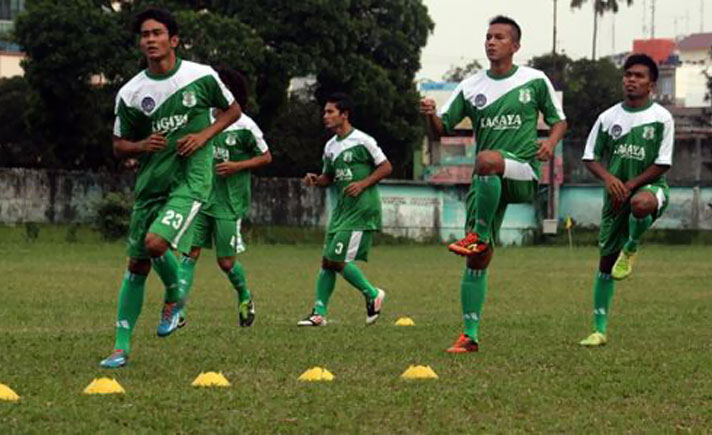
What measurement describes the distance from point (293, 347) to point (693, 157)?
224 ft

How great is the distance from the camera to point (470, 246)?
36.3ft

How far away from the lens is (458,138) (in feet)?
206

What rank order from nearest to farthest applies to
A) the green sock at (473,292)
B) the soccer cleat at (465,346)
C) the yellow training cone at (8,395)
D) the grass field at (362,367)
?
the grass field at (362,367) → the yellow training cone at (8,395) → the soccer cleat at (465,346) → the green sock at (473,292)

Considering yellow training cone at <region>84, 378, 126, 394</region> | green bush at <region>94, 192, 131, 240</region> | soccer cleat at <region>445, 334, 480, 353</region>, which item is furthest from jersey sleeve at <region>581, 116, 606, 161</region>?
green bush at <region>94, 192, 131, 240</region>

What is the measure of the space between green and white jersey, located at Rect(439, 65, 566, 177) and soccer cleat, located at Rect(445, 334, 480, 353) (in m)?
1.38

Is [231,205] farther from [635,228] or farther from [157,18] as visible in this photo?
[157,18]

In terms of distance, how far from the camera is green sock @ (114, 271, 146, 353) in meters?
10.1

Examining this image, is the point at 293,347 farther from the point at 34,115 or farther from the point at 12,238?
the point at 34,115

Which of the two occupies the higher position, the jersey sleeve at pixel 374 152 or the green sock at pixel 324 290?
the jersey sleeve at pixel 374 152

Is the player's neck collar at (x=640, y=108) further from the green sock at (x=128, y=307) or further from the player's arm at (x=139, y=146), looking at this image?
the green sock at (x=128, y=307)

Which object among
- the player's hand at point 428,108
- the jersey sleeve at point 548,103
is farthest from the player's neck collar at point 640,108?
the player's hand at point 428,108

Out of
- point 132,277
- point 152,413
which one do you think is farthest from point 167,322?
point 152,413

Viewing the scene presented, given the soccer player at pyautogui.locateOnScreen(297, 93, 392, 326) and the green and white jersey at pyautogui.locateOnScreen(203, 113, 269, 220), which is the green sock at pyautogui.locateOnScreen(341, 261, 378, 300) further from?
the green and white jersey at pyautogui.locateOnScreen(203, 113, 269, 220)

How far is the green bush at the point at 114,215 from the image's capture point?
150 feet
